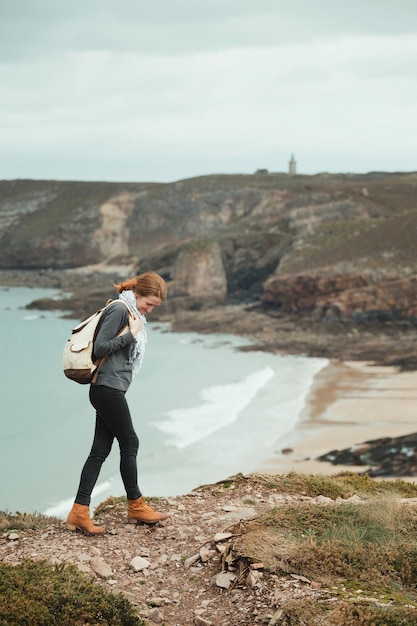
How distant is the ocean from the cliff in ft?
21.8

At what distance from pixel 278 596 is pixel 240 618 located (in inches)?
9.5

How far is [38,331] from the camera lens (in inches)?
2178

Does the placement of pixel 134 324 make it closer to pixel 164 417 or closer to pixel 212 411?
pixel 164 417

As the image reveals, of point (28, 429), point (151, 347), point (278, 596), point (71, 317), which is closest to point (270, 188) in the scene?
point (71, 317)

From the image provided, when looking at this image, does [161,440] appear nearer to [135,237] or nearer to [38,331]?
[38,331]

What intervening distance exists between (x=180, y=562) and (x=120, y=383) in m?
1.27

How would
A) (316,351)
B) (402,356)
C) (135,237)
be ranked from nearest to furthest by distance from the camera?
1. (402,356)
2. (316,351)
3. (135,237)

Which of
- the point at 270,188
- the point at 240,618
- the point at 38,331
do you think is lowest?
the point at 38,331

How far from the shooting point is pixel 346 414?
26.2m

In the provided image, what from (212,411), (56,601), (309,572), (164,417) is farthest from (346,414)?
(56,601)

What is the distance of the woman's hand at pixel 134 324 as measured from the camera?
222 inches

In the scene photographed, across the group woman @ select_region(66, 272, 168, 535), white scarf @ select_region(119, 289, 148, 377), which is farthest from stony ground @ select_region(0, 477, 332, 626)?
white scarf @ select_region(119, 289, 148, 377)

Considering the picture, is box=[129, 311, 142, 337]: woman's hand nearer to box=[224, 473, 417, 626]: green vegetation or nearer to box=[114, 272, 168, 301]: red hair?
box=[114, 272, 168, 301]: red hair

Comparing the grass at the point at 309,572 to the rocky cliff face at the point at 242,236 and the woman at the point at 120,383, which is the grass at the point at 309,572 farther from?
the rocky cliff face at the point at 242,236
